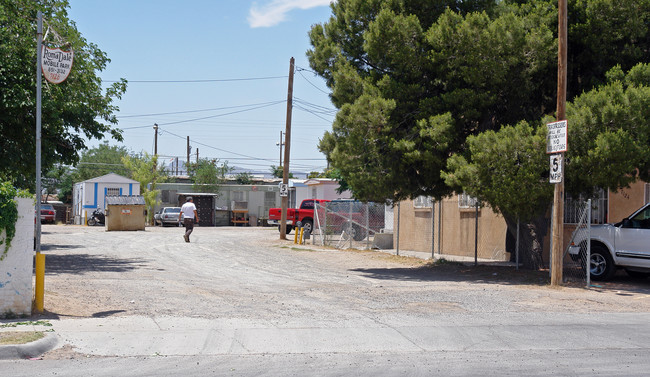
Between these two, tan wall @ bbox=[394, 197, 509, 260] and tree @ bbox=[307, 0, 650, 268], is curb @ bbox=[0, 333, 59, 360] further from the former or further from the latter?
tan wall @ bbox=[394, 197, 509, 260]

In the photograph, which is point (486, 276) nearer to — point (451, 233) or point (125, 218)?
point (451, 233)

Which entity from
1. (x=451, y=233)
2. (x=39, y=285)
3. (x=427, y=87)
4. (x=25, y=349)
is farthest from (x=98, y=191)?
(x=25, y=349)

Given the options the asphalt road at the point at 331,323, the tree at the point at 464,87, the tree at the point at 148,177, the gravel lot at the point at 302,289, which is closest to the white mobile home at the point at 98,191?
the tree at the point at 148,177

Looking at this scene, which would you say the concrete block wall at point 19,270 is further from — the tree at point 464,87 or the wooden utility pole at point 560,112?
the wooden utility pole at point 560,112

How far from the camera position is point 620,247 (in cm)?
1459

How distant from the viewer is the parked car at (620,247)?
14.2 metres

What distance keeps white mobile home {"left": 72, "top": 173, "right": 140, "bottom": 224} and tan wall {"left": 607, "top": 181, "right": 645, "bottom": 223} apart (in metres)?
40.2

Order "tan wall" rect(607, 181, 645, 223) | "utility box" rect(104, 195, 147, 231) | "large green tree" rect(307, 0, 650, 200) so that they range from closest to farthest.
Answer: "large green tree" rect(307, 0, 650, 200) → "tan wall" rect(607, 181, 645, 223) → "utility box" rect(104, 195, 147, 231)

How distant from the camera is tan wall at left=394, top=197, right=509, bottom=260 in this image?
21.3 meters

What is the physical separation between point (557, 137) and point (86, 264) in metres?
11.9

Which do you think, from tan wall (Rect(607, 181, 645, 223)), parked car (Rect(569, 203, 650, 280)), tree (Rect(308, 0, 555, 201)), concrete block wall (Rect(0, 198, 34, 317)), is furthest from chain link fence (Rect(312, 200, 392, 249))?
concrete block wall (Rect(0, 198, 34, 317))

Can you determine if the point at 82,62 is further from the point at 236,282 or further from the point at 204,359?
the point at 204,359

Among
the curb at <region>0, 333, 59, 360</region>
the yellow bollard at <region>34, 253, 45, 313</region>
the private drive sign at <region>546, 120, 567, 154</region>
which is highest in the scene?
the private drive sign at <region>546, 120, 567, 154</region>

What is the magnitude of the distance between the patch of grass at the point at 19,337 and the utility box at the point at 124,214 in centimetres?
2964
